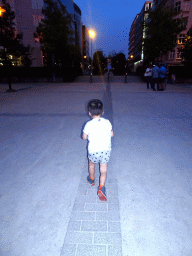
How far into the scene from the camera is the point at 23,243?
195cm

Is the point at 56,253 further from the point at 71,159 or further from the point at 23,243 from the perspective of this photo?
the point at 71,159

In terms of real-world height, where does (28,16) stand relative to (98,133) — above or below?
above

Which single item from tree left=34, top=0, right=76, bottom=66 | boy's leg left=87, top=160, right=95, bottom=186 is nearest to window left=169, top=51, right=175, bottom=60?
tree left=34, top=0, right=76, bottom=66

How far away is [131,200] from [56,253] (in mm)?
1162

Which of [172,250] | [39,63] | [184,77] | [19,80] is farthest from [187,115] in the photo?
[39,63]

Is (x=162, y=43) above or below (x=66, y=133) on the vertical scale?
above

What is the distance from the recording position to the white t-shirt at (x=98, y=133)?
8.10ft

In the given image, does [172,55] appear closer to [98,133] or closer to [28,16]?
[28,16]

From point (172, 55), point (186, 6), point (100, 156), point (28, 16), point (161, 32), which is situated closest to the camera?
point (100, 156)

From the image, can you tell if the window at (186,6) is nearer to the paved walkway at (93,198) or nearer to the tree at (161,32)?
the tree at (161,32)

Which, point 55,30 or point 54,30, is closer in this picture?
point 54,30

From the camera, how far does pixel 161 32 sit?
2395cm

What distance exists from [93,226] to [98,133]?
112cm

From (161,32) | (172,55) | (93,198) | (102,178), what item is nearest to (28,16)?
(161,32)
